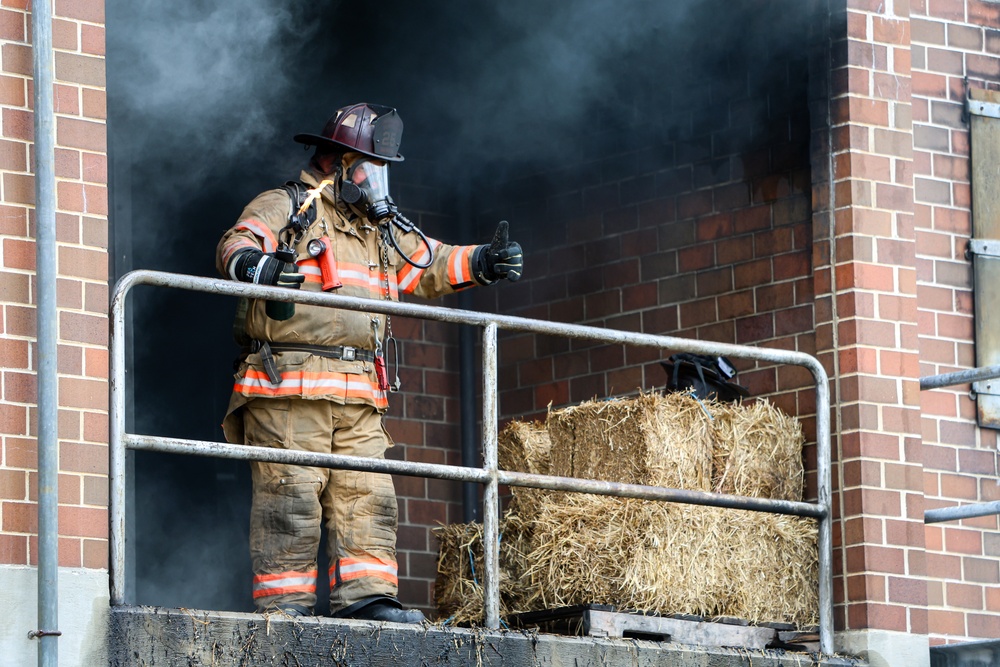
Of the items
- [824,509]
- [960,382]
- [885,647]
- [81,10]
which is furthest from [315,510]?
[960,382]

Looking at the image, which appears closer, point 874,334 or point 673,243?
point 874,334

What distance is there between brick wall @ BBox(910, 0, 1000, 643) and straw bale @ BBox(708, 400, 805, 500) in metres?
0.97

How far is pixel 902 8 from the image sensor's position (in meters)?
9.20

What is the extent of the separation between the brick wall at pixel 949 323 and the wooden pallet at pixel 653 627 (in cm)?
128

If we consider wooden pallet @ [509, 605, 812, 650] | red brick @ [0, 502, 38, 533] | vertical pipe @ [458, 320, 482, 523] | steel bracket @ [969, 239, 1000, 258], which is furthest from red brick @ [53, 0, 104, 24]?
steel bracket @ [969, 239, 1000, 258]

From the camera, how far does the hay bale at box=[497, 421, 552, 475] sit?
8836 millimetres

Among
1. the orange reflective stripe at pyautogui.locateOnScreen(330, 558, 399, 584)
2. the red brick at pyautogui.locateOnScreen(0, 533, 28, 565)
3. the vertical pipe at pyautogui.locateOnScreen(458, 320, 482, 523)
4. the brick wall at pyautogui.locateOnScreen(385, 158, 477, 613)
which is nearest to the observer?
the red brick at pyautogui.locateOnScreen(0, 533, 28, 565)

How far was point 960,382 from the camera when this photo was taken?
8562mm

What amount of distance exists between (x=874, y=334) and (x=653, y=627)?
1.81 meters

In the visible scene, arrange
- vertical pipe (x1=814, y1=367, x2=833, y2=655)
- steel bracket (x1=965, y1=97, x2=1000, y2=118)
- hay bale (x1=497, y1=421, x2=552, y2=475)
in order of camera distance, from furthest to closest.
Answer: steel bracket (x1=965, y1=97, x2=1000, y2=118) < hay bale (x1=497, y1=421, x2=552, y2=475) < vertical pipe (x1=814, y1=367, x2=833, y2=655)

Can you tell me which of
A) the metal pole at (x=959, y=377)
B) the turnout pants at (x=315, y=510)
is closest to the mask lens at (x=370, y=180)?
the turnout pants at (x=315, y=510)

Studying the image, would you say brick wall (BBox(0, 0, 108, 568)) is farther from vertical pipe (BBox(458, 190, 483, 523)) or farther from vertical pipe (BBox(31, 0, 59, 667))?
vertical pipe (BBox(458, 190, 483, 523))

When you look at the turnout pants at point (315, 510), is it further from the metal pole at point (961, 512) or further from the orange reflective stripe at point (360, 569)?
the metal pole at point (961, 512)

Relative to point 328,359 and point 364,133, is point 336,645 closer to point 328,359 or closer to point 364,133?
point 328,359
